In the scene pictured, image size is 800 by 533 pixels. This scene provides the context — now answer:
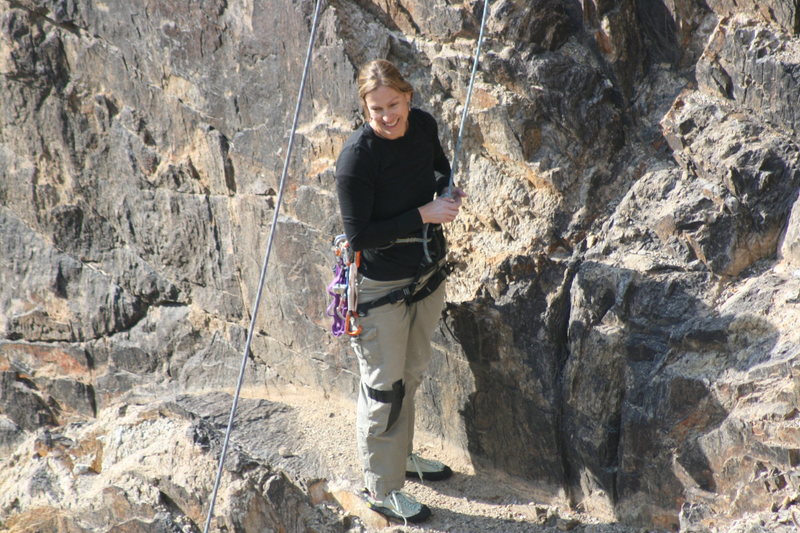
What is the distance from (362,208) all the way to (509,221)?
1.28 metres

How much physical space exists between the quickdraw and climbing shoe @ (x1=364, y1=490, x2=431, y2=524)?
92cm

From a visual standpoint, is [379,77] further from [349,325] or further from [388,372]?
[388,372]

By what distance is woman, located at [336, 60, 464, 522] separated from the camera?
3.40 metres

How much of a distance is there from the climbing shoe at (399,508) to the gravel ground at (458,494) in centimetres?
5

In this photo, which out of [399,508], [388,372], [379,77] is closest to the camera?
[379,77]

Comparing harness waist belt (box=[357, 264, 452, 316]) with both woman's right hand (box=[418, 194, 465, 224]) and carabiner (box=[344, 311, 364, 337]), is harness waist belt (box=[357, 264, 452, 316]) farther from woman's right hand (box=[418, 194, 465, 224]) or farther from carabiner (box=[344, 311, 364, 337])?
woman's right hand (box=[418, 194, 465, 224])

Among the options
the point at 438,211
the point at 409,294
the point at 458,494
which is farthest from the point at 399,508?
the point at 438,211

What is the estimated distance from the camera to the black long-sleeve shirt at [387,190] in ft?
11.2

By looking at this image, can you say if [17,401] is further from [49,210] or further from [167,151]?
[167,151]

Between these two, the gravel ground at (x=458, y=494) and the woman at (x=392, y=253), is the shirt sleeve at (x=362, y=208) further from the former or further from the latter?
the gravel ground at (x=458, y=494)

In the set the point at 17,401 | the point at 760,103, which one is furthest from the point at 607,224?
the point at 17,401

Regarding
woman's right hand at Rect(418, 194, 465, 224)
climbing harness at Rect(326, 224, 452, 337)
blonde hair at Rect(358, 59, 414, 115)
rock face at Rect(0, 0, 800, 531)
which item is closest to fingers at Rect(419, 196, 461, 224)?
woman's right hand at Rect(418, 194, 465, 224)

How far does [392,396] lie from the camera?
3885 mm

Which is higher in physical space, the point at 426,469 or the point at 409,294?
the point at 409,294
